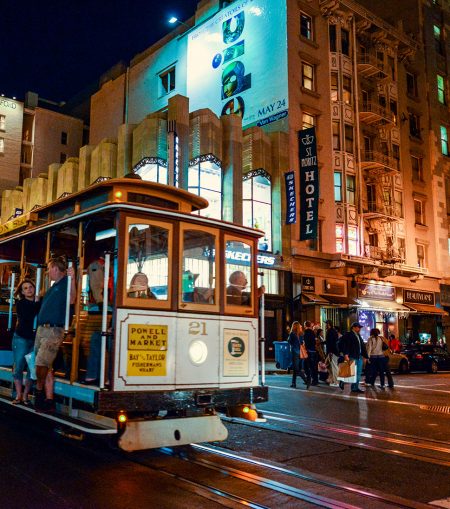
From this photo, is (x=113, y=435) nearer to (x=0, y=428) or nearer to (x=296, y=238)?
(x=0, y=428)

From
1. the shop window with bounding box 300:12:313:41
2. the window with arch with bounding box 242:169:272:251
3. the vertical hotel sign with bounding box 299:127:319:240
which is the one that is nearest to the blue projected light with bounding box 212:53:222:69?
the shop window with bounding box 300:12:313:41

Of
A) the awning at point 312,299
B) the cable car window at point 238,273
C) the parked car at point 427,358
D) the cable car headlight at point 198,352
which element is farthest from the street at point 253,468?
the awning at point 312,299

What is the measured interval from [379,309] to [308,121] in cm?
1081

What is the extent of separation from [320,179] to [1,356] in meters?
21.3

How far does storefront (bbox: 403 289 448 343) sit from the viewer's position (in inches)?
1259

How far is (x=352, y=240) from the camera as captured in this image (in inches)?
1126

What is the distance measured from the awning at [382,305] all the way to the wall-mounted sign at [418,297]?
1.33m

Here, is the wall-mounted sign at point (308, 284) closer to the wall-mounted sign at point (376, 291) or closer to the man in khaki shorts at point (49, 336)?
the wall-mounted sign at point (376, 291)

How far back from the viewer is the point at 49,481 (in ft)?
17.4

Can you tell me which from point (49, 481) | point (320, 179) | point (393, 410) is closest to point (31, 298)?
point (49, 481)

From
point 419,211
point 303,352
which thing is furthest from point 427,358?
point 419,211

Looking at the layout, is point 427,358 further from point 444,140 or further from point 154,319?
point 154,319

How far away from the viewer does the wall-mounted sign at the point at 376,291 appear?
2875 cm

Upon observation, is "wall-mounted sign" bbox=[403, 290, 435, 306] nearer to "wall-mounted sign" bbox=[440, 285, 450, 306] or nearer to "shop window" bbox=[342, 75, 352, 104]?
"wall-mounted sign" bbox=[440, 285, 450, 306]
